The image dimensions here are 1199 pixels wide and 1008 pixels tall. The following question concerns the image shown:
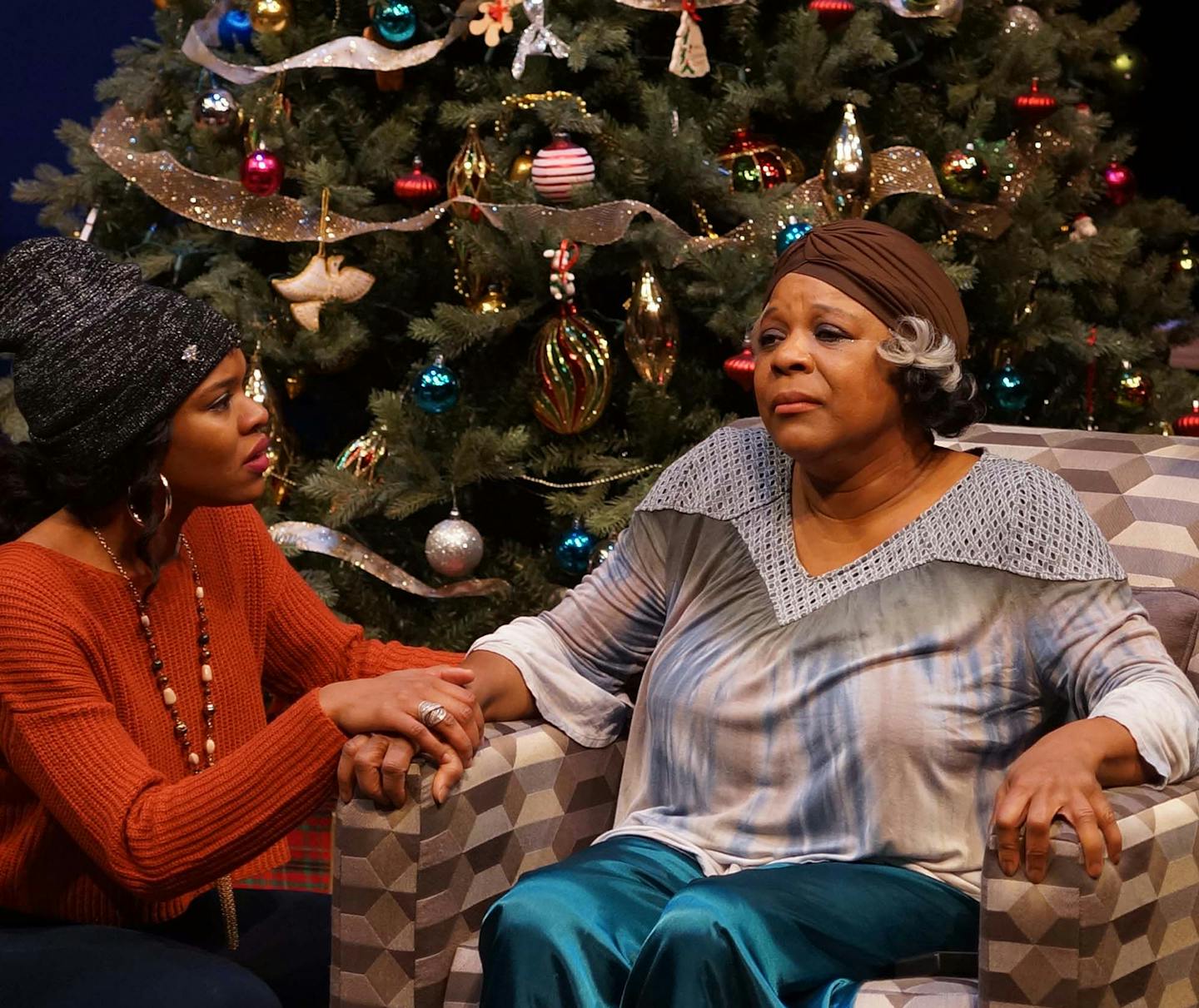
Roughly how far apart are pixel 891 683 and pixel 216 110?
2328 millimetres

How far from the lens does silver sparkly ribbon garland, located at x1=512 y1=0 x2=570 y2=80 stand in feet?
11.5

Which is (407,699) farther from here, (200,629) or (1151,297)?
(1151,297)

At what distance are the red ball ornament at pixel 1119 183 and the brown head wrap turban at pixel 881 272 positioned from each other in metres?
2.28

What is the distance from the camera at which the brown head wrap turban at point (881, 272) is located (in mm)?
2242

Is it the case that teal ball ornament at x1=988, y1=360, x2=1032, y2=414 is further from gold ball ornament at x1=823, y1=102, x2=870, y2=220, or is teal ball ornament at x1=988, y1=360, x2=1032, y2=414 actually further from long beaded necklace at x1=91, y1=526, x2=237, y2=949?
long beaded necklace at x1=91, y1=526, x2=237, y2=949

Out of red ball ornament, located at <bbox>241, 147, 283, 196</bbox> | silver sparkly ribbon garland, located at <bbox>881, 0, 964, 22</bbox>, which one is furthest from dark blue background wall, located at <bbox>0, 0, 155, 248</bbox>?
silver sparkly ribbon garland, located at <bbox>881, 0, 964, 22</bbox>

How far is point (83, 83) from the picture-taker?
17.3ft

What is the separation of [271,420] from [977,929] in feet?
7.29

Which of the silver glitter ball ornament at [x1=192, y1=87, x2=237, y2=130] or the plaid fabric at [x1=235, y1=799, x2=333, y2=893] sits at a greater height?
the silver glitter ball ornament at [x1=192, y1=87, x2=237, y2=130]

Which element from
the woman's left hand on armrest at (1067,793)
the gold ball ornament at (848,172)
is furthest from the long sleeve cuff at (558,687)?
the gold ball ornament at (848,172)

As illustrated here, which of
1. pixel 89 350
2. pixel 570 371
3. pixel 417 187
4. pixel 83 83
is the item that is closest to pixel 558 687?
pixel 89 350

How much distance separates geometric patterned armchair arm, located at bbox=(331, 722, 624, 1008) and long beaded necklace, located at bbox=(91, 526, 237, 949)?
21 centimetres

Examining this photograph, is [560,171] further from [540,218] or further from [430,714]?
[430,714]

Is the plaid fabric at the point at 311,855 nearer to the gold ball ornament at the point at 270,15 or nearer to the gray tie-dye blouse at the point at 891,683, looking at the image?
the gray tie-dye blouse at the point at 891,683
